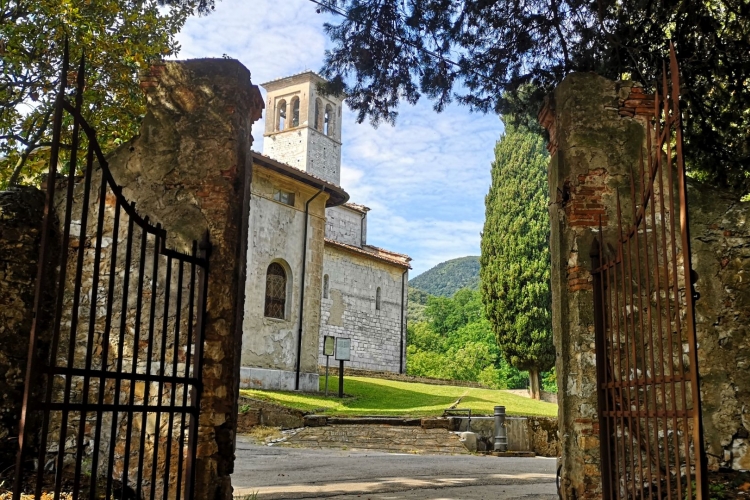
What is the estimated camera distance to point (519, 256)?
27.8 m

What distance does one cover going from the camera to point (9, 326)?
5188mm

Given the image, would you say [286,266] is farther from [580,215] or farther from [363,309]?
[580,215]

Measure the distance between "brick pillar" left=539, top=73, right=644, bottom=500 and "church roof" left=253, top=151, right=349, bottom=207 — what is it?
15.0m

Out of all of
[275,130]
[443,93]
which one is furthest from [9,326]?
[275,130]

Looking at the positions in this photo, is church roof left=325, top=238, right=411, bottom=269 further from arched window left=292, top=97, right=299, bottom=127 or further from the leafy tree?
the leafy tree

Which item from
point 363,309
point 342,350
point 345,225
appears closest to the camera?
point 342,350

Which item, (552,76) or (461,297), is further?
(461,297)

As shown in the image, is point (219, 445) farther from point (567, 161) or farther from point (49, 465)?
point (567, 161)

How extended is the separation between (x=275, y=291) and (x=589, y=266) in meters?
16.6

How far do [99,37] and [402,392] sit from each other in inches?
637

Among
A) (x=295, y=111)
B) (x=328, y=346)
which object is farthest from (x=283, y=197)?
(x=295, y=111)

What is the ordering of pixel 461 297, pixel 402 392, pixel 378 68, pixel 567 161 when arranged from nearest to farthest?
pixel 567 161, pixel 378 68, pixel 402 392, pixel 461 297

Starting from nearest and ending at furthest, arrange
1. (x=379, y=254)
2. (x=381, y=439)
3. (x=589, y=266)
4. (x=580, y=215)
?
1. (x=589, y=266)
2. (x=580, y=215)
3. (x=381, y=439)
4. (x=379, y=254)

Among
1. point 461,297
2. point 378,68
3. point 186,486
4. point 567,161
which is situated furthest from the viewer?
point 461,297
